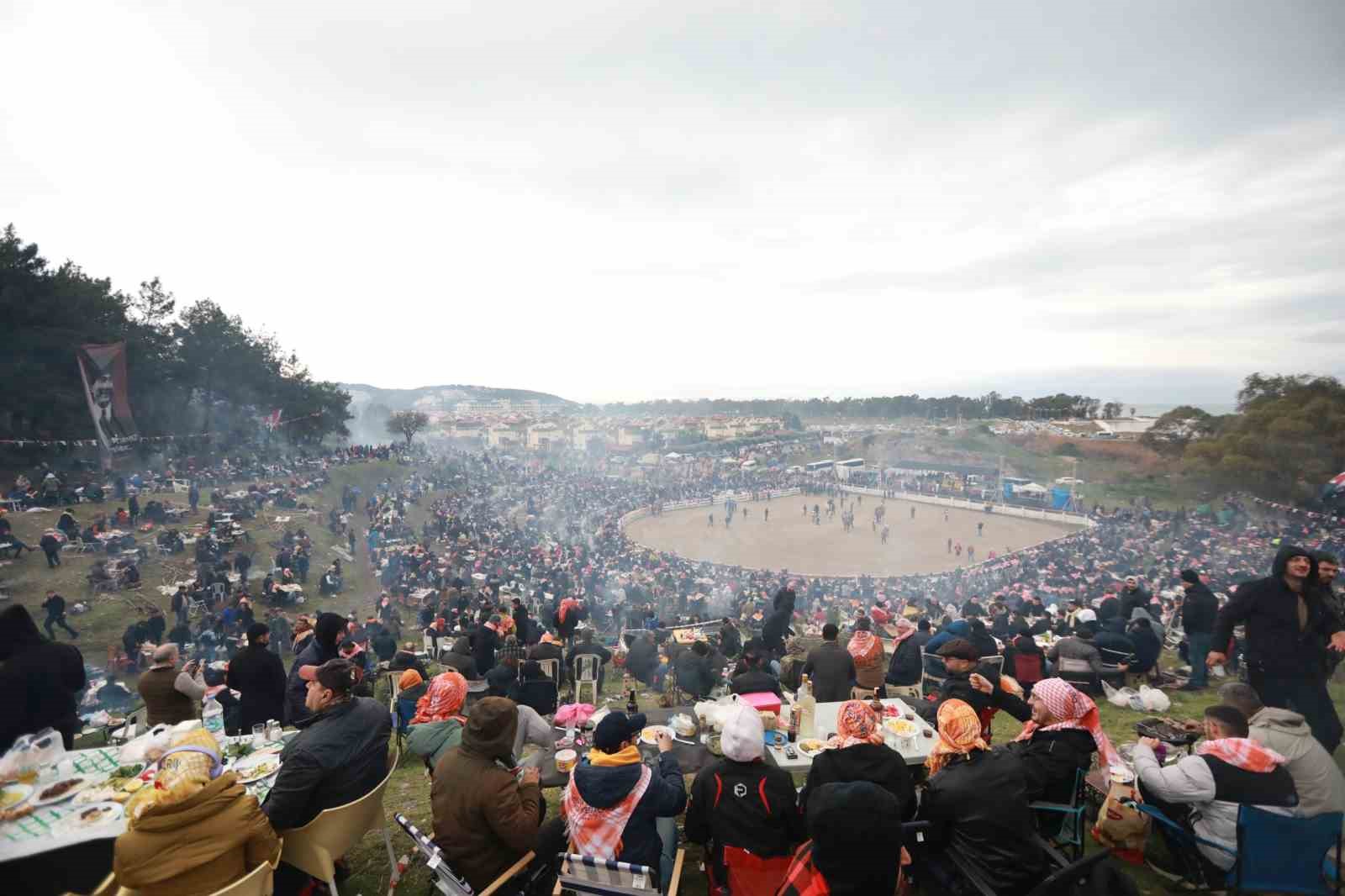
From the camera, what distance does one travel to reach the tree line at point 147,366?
20875 mm

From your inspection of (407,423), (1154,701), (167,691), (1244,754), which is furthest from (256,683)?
(407,423)

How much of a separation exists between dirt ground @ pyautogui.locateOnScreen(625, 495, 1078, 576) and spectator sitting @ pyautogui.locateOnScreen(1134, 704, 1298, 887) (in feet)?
79.9

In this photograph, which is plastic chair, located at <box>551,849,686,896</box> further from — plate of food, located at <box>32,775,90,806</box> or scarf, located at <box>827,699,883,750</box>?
plate of food, located at <box>32,775,90,806</box>

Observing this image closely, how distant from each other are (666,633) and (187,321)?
1462 inches

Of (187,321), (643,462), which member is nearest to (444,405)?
(643,462)

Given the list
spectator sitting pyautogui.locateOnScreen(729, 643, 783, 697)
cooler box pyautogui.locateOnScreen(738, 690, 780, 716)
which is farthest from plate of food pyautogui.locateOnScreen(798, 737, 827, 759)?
spectator sitting pyautogui.locateOnScreen(729, 643, 783, 697)

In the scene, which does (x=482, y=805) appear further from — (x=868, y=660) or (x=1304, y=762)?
(x=1304, y=762)

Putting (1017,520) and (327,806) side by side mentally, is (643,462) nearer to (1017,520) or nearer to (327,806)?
(1017,520)

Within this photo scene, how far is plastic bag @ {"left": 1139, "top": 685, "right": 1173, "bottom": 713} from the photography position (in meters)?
6.70

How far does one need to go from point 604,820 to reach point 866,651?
12.8 ft

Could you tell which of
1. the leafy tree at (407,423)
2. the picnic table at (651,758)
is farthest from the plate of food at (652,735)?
the leafy tree at (407,423)

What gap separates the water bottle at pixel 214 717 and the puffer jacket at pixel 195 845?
234cm

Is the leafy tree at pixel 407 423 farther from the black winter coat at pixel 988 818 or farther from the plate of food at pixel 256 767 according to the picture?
the black winter coat at pixel 988 818

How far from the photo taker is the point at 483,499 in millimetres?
36000
